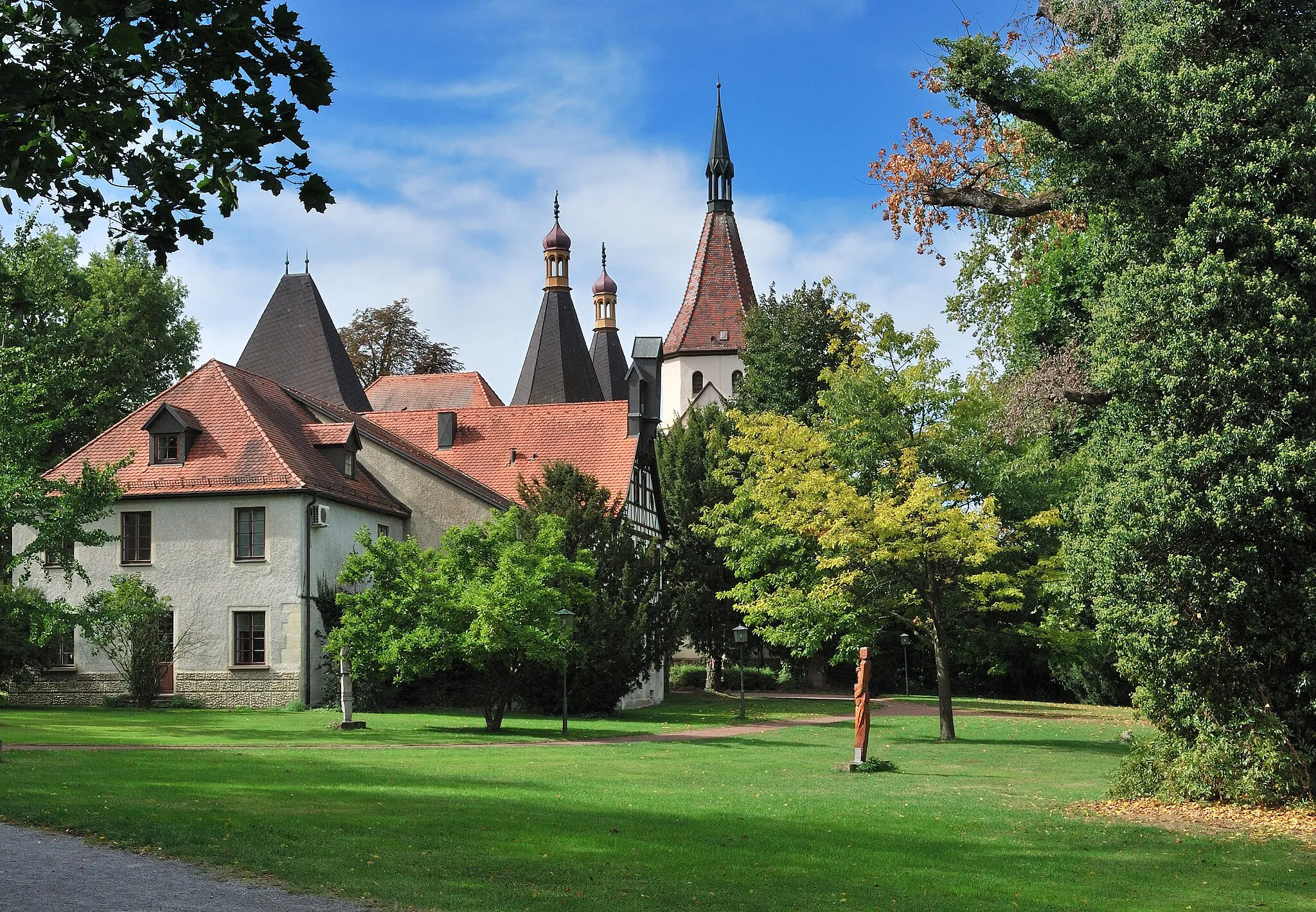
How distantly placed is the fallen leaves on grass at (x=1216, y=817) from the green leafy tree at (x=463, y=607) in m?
12.0

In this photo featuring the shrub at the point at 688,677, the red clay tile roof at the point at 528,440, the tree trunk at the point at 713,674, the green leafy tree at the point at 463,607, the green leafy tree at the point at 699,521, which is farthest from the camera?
the shrub at the point at 688,677

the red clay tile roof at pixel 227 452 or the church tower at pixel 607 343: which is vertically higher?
the church tower at pixel 607 343

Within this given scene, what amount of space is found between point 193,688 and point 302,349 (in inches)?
747

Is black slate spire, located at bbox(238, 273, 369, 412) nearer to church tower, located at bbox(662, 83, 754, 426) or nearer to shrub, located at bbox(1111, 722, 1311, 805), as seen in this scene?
church tower, located at bbox(662, 83, 754, 426)

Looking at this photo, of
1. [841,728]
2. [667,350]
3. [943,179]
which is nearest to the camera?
[943,179]

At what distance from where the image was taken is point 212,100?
262 inches

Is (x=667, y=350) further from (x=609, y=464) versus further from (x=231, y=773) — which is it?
(x=231, y=773)

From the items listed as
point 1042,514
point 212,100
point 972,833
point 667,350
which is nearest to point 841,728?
point 1042,514

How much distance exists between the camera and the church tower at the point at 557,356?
66.5 meters

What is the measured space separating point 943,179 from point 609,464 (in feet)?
74.0

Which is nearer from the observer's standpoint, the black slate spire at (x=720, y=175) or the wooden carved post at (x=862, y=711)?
the wooden carved post at (x=862, y=711)

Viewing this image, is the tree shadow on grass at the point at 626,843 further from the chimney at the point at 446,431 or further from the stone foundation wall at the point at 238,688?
the chimney at the point at 446,431

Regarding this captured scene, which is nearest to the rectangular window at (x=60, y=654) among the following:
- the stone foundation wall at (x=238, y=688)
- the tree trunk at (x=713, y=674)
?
the stone foundation wall at (x=238, y=688)

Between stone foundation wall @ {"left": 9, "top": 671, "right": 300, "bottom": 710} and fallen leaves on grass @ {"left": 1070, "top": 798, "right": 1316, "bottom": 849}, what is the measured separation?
2173 cm
